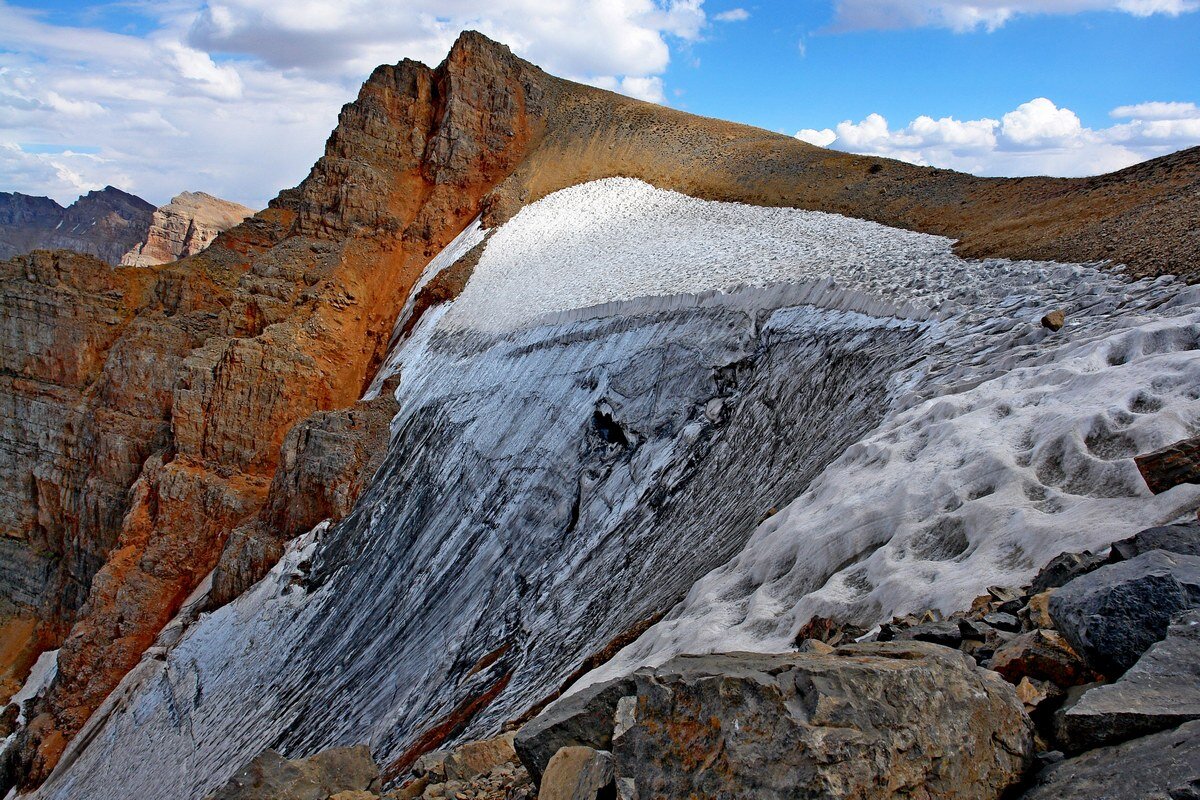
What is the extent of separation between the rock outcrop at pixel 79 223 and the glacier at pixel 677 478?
8443 centimetres

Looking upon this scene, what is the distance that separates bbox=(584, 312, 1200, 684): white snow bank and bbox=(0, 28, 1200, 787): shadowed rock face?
10.7m

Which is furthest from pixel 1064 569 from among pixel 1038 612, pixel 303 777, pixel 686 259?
pixel 686 259

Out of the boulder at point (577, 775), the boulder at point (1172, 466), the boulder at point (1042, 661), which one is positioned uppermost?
the boulder at point (1172, 466)

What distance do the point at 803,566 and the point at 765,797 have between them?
4703 millimetres

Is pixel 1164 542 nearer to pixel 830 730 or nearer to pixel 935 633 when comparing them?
pixel 935 633

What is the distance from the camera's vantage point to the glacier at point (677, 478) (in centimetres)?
705

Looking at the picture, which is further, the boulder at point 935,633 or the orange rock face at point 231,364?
the orange rock face at point 231,364

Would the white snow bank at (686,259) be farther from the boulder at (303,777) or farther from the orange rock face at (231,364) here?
the boulder at (303,777)

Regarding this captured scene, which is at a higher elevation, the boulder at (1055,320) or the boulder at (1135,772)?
the boulder at (1055,320)

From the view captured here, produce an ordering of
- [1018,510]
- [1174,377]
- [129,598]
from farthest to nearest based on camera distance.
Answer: [129,598] < [1174,377] < [1018,510]

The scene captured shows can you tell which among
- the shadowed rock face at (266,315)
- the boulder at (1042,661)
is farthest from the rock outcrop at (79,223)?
the boulder at (1042,661)

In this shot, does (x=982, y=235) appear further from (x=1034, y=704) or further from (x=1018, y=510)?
(x=1034, y=704)

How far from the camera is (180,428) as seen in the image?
94.2ft

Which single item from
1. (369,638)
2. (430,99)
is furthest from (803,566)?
(430,99)
